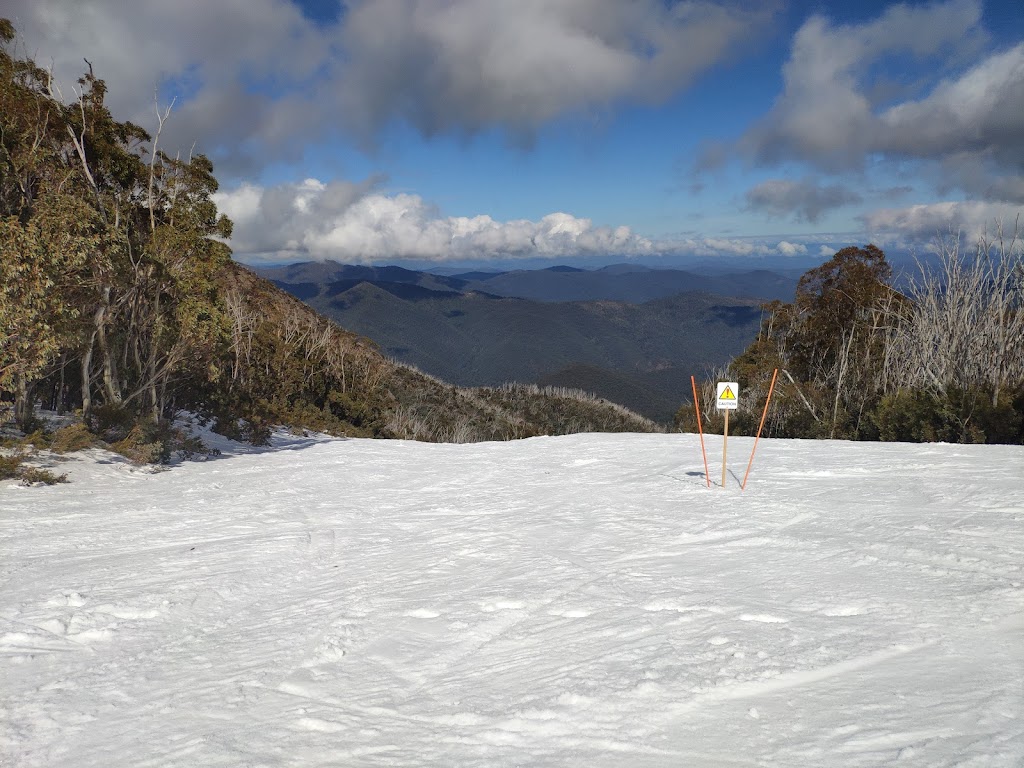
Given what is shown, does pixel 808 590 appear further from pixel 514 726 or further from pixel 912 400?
pixel 912 400

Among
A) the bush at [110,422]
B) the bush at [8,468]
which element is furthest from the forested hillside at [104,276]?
the bush at [8,468]

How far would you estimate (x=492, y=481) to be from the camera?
1209 cm

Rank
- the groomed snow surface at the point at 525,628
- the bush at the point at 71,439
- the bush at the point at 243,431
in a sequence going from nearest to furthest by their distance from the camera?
the groomed snow surface at the point at 525,628, the bush at the point at 71,439, the bush at the point at 243,431

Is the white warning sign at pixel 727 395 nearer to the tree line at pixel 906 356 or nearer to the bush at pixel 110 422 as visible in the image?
the tree line at pixel 906 356

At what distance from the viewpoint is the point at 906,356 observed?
71.2ft

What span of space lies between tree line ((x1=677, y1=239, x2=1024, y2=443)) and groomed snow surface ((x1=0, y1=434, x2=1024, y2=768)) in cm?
791

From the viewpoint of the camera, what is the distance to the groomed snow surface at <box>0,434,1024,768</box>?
3529 millimetres

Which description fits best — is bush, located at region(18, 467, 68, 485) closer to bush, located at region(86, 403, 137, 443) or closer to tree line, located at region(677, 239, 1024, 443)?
bush, located at region(86, 403, 137, 443)

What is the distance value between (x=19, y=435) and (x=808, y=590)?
12.7 meters

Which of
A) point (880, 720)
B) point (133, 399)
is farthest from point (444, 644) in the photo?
point (133, 399)

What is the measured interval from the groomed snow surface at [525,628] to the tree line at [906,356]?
26.0 feet

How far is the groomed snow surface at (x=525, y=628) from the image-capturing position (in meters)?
3.53

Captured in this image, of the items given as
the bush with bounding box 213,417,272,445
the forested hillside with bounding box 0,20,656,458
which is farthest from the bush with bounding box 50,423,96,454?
the bush with bounding box 213,417,272,445

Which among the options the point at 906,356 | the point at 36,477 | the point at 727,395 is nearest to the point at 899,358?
the point at 906,356
